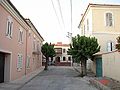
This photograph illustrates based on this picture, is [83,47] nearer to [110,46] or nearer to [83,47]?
[83,47]

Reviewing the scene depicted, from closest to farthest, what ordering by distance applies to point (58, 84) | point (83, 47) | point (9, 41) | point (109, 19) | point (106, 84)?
point (106, 84) → point (58, 84) → point (9, 41) → point (83, 47) → point (109, 19)

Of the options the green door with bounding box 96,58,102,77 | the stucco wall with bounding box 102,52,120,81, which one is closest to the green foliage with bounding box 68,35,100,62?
the green door with bounding box 96,58,102,77

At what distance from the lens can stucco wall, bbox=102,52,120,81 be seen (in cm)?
1717

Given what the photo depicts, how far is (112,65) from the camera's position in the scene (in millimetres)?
18812

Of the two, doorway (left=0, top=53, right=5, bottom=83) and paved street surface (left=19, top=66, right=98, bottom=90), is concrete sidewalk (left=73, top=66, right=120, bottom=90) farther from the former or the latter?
doorway (left=0, top=53, right=5, bottom=83)

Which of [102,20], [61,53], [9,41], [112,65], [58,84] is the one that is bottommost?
[58,84]

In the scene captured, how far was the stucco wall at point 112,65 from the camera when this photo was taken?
56.3 ft

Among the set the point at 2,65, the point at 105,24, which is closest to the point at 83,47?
the point at 105,24

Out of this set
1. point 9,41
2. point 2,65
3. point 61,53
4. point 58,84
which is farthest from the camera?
point 61,53

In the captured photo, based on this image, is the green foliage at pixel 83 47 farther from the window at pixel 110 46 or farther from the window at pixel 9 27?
the window at pixel 9 27

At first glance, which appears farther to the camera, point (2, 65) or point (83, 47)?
point (83, 47)

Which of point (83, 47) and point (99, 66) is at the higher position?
point (83, 47)

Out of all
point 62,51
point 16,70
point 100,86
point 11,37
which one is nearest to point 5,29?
point 11,37

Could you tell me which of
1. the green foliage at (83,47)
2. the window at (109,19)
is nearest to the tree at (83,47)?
the green foliage at (83,47)
